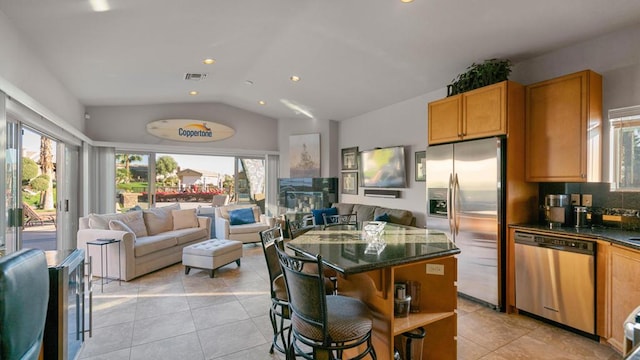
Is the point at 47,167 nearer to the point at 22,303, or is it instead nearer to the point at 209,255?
the point at 209,255

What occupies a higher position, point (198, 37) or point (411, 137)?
point (198, 37)

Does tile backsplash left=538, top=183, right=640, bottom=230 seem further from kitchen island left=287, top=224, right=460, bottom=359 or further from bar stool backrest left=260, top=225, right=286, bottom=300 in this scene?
bar stool backrest left=260, top=225, right=286, bottom=300

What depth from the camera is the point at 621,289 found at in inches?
93.4

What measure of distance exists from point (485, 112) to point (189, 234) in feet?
15.8

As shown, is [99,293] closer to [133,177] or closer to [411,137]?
[133,177]

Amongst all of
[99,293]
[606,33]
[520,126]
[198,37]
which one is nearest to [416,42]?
[520,126]

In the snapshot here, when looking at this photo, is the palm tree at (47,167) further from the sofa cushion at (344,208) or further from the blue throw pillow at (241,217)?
the sofa cushion at (344,208)

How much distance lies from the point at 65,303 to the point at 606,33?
4.77m

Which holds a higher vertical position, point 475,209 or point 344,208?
point 475,209

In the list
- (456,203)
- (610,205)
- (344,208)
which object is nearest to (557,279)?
(610,205)

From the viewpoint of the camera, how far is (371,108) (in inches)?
226

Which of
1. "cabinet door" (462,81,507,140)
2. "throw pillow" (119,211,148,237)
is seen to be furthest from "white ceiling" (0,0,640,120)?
"throw pillow" (119,211,148,237)

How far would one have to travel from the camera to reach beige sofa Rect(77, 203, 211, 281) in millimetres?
4211

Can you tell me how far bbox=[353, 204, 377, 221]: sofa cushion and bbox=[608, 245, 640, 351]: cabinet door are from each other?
10.6ft
